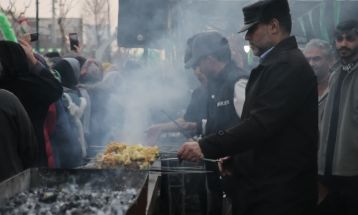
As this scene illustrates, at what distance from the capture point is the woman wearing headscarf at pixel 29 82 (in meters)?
3.91

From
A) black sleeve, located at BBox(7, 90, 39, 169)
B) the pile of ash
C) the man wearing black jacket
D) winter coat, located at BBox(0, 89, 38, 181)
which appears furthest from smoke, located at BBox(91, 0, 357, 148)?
the pile of ash

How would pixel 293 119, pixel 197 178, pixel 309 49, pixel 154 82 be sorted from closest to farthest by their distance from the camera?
pixel 293 119 < pixel 309 49 < pixel 197 178 < pixel 154 82

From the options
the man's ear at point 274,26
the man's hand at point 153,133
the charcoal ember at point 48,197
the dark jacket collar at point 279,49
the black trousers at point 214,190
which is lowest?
the black trousers at point 214,190

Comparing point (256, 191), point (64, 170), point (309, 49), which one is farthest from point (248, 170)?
point (309, 49)

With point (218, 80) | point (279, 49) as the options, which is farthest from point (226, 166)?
point (218, 80)

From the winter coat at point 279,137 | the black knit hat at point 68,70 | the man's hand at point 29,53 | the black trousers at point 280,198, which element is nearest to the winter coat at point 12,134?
the man's hand at point 29,53

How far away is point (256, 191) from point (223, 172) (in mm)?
455

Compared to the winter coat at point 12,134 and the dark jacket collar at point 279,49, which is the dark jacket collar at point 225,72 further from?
the winter coat at point 12,134

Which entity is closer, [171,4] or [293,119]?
[293,119]

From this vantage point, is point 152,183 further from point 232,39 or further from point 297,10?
point 297,10

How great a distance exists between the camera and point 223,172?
3.67 m

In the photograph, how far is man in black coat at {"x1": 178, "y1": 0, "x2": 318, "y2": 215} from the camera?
10.3 feet

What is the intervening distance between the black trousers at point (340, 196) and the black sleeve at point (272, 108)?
160 centimetres

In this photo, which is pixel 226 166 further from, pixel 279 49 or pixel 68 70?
pixel 68 70
